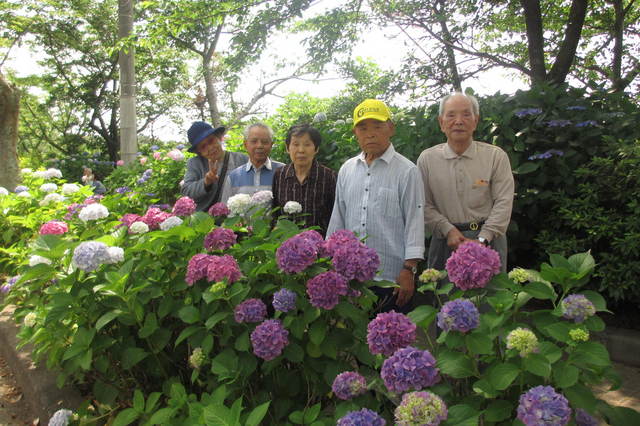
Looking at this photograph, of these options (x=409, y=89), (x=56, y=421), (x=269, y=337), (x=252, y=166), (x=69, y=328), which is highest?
(x=409, y=89)

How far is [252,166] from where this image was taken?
123 inches

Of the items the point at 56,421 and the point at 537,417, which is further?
the point at 56,421

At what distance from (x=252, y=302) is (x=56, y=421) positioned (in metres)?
1.04

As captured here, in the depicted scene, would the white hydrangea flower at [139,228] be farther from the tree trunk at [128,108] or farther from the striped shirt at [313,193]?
the tree trunk at [128,108]

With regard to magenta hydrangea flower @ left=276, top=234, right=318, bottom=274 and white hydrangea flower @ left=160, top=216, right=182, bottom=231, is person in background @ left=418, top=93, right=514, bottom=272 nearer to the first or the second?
magenta hydrangea flower @ left=276, top=234, right=318, bottom=274

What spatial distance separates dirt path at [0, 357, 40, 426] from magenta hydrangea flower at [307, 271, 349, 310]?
6.52 ft

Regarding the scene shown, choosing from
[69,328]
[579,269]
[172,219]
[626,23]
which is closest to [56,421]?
[69,328]

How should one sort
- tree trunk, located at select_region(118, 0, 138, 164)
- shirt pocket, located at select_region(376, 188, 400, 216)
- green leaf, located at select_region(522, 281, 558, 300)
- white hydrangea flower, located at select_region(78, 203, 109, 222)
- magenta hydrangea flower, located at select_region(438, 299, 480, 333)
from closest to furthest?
magenta hydrangea flower, located at select_region(438, 299, 480, 333)
green leaf, located at select_region(522, 281, 558, 300)
shirt pocket, located at select_region(376, 188, 400, 216)
white hydrangea flower, located at select_region(78, 203, 109, 222)
tree trunk, located at select_region(118, 0, 138, 164)

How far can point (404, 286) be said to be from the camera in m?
2.28

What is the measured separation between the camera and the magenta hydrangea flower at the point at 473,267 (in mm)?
1379

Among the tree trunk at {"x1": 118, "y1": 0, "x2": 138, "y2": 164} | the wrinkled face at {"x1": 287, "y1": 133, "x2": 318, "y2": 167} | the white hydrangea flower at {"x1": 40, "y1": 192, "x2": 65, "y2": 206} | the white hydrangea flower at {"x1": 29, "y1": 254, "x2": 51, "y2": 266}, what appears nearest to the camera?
the white hydrangea flower at {"x1": 29, "y1": 254, "x2": 51, "y2": 266}

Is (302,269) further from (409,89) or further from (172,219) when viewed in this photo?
(409,89)

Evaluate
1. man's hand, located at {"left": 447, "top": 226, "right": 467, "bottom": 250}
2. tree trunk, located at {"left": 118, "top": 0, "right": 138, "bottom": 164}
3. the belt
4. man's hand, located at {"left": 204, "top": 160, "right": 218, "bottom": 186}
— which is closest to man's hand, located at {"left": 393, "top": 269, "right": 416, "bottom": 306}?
man's hand, located at {"left": 447, "top": 226, "right": 467, "bottom": 250}

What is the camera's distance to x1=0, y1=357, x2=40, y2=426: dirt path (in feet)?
9.00
